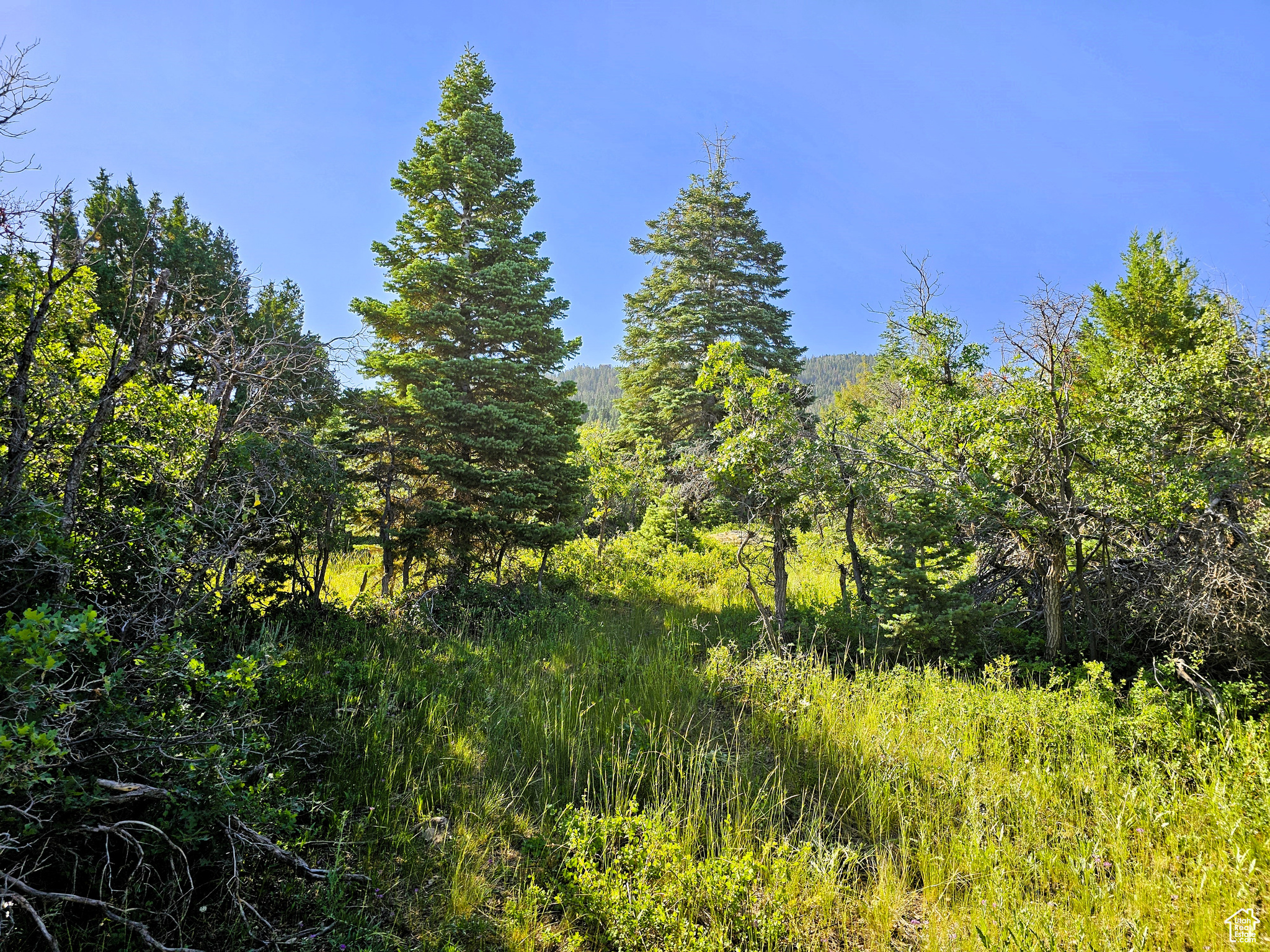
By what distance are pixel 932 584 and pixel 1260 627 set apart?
259cm

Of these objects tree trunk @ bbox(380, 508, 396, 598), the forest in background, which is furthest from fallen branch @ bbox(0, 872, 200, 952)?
tree trunk @ bbox(380, 508, 396, 598)

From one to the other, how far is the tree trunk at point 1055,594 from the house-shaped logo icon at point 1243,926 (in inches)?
137

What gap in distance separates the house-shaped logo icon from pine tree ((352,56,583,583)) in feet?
25.2

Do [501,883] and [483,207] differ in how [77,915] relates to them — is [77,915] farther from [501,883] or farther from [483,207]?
[483,207]

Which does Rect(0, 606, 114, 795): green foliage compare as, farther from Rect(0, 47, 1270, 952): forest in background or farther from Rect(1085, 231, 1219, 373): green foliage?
Rect(1085, 231, 1219, 373): green foliage

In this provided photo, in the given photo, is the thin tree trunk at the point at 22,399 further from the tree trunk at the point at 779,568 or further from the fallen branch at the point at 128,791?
the tree trunk at the point at 779,568

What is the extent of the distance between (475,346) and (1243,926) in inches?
405

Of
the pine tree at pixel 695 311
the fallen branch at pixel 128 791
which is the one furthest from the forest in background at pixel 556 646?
the pine tree at pixel 695 311

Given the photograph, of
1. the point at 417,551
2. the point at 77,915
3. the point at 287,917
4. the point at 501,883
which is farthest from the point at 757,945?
the point at 417,551

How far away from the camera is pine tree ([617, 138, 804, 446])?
20500 millimetres

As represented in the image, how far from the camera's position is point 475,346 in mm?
9570

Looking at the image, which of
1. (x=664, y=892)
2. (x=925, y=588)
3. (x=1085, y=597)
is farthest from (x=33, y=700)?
(x=1085, y=597)

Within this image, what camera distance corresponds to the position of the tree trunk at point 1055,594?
228 inches

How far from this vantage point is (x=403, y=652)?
19.3ft
